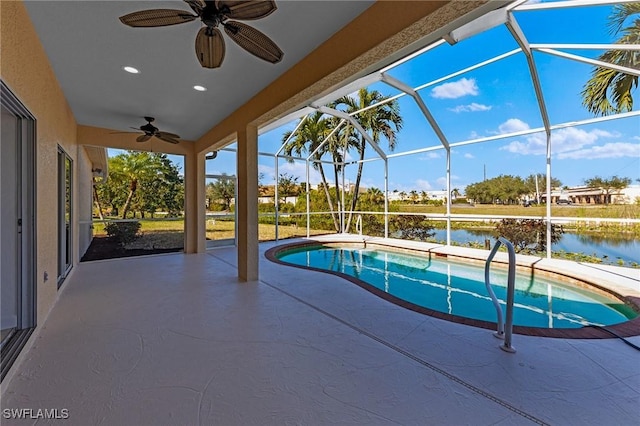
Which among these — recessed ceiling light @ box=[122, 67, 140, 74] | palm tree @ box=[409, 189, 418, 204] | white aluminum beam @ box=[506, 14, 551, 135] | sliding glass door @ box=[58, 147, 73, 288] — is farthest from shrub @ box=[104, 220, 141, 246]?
white aluminum beam @ box=[506, 14, 551, 135]

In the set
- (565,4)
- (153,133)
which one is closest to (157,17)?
(153,133)

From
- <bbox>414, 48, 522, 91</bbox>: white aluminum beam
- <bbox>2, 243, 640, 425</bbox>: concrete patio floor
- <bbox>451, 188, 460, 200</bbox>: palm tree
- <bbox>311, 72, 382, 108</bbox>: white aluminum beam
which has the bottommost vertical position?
<bbox>2, 243, 640, 425</bbox>: concrete patio floor

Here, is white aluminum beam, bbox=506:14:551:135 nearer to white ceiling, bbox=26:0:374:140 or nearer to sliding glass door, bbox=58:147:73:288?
white ceiling, bbox=26:0:374:140

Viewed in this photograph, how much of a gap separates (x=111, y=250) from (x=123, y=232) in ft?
1.76

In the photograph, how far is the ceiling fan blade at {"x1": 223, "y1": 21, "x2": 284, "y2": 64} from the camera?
2107 millimetres

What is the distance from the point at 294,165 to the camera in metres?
9.70

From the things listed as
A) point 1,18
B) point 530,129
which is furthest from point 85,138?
point 530,129

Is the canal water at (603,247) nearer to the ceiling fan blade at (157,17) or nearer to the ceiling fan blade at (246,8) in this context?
the ceiling fan blade at (246,8)

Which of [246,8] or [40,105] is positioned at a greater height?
[246,8]

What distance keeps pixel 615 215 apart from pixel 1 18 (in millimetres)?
8806

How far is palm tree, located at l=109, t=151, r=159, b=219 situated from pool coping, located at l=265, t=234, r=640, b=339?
4066mm

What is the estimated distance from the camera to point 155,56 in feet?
10.5

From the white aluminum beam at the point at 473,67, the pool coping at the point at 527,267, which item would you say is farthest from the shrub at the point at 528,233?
the white aluminum beam at the point at 473,67

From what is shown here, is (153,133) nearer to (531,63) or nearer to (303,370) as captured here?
(303,370)
